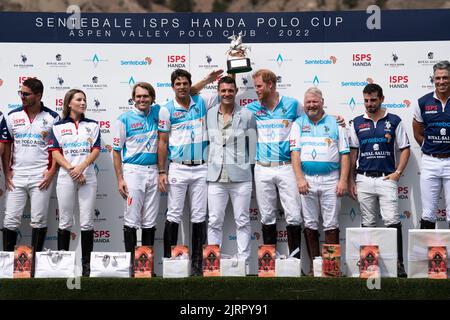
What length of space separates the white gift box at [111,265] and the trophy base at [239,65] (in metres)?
2.13

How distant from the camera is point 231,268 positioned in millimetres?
7188

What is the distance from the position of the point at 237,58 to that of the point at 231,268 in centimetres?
213

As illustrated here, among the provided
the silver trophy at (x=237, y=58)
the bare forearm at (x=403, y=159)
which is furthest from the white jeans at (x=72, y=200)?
the bare forearm at (x=403, y=159)

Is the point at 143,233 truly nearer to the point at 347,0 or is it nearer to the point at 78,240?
the point at 78,240

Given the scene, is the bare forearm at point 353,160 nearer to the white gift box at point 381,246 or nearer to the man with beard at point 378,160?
the man with beard at point 378,160

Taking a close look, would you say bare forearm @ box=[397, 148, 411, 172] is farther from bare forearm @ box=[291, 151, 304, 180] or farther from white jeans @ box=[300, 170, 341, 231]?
bare forearm @ box=[291, 151, 304, 180]

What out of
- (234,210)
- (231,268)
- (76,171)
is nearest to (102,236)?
(76,171)

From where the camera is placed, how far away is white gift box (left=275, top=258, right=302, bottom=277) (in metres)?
7.12

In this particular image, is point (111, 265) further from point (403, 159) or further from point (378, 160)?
point (403, 159)

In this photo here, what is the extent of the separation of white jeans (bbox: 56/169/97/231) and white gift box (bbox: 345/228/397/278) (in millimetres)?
2571
